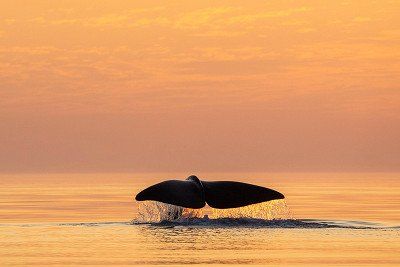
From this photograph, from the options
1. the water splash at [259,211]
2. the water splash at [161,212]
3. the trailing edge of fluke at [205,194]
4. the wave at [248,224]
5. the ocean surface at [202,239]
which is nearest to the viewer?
the ocean surface at [202,239]

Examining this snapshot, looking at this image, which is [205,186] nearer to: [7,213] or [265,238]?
[265,238]

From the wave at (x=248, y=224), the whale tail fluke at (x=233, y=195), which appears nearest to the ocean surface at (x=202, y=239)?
the wave at (x=248, y=224)

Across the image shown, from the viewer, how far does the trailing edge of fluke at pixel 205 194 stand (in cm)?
2953

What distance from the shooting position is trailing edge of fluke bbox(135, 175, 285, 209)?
29.5m

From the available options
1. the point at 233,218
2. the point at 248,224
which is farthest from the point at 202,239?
the point at 233,218

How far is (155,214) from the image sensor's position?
3269 centimetres

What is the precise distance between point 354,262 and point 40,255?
23.8 ft

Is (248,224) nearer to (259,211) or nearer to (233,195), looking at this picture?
(233,195)

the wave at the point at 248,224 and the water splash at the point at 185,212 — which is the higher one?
the water splash at the point at 185,212

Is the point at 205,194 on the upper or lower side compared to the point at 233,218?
upper

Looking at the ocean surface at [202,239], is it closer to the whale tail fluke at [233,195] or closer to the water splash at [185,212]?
the water splash at [185,212]

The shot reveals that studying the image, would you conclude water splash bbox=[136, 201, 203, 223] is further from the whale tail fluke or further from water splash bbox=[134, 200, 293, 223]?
the whale tail fluke

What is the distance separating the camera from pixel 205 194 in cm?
3055

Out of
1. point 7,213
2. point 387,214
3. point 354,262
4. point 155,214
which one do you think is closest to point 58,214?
point 7,213
